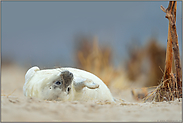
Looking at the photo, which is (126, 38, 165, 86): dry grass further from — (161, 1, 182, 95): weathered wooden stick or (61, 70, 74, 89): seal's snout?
(61, 70, 74, 89): seal's snout

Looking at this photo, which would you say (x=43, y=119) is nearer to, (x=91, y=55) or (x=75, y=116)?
(x=75, y=116)

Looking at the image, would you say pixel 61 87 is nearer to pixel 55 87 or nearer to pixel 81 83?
pixel 55 87

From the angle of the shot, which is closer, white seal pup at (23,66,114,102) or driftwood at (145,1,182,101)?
white seal pup at (23,66,114,102)

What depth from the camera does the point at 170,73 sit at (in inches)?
115

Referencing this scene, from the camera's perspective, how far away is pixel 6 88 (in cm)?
376

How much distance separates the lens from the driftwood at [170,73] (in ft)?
9.02

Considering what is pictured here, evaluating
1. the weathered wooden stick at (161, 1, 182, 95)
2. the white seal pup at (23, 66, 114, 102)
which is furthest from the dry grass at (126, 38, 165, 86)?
the white seal pup at (23, 66, 114, 102)

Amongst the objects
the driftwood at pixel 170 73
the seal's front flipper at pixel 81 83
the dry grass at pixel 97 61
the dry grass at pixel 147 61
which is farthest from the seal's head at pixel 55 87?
the dry grass at pixel 147 61

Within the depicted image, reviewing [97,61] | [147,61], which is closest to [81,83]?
[97,61]

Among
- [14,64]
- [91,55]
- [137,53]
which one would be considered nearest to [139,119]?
[14,64]

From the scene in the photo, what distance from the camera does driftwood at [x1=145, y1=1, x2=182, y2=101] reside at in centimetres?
275

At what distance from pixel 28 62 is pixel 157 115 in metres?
1.90

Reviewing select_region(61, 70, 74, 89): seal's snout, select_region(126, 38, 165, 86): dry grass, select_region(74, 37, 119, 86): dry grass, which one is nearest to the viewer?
select_region(61, 70, 74, 89): seal's snout

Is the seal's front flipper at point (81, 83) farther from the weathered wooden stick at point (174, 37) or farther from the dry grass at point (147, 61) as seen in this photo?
the dry grass at point (147, 61)
